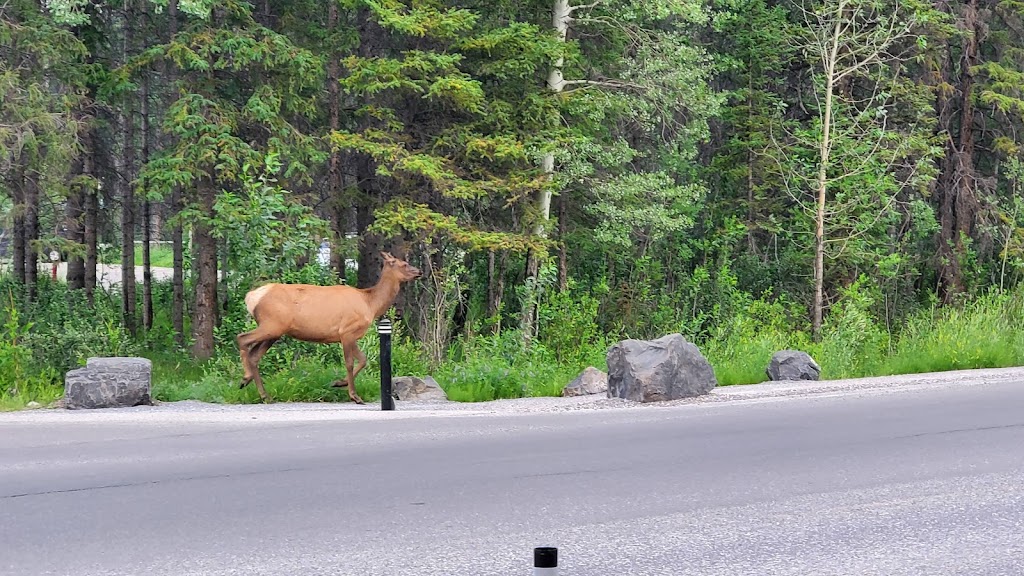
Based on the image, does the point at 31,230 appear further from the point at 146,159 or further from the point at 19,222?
the point at 146,159

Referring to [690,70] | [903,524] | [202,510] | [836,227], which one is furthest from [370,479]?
[836,227]

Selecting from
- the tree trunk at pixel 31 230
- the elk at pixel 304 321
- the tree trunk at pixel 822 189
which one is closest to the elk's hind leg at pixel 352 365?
the elk at pixel 304 321

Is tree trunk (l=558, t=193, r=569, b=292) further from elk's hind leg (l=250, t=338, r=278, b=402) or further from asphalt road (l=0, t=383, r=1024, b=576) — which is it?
asphalt road (l=0, t=383, r=1024, b=576)

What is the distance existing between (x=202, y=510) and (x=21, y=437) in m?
4.00

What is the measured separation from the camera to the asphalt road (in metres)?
6.61

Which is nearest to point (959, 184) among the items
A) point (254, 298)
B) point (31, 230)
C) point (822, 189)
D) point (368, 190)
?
point (822, 189)

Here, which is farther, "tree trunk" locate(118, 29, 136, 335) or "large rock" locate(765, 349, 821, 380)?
"tree trunk" locate(118, 29, 136, 335)

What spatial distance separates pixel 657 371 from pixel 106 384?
648 cm

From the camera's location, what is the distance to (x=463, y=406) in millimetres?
13398

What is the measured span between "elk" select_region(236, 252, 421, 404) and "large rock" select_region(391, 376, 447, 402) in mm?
578

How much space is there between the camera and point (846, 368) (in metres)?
16.8

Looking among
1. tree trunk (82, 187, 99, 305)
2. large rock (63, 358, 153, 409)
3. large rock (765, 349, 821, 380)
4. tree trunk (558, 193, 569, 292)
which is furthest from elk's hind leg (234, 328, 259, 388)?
tree trunk (82, 187, 99, 305)

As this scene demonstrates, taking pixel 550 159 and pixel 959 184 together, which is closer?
pixel 550 159

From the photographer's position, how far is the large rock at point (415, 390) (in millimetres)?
14172
